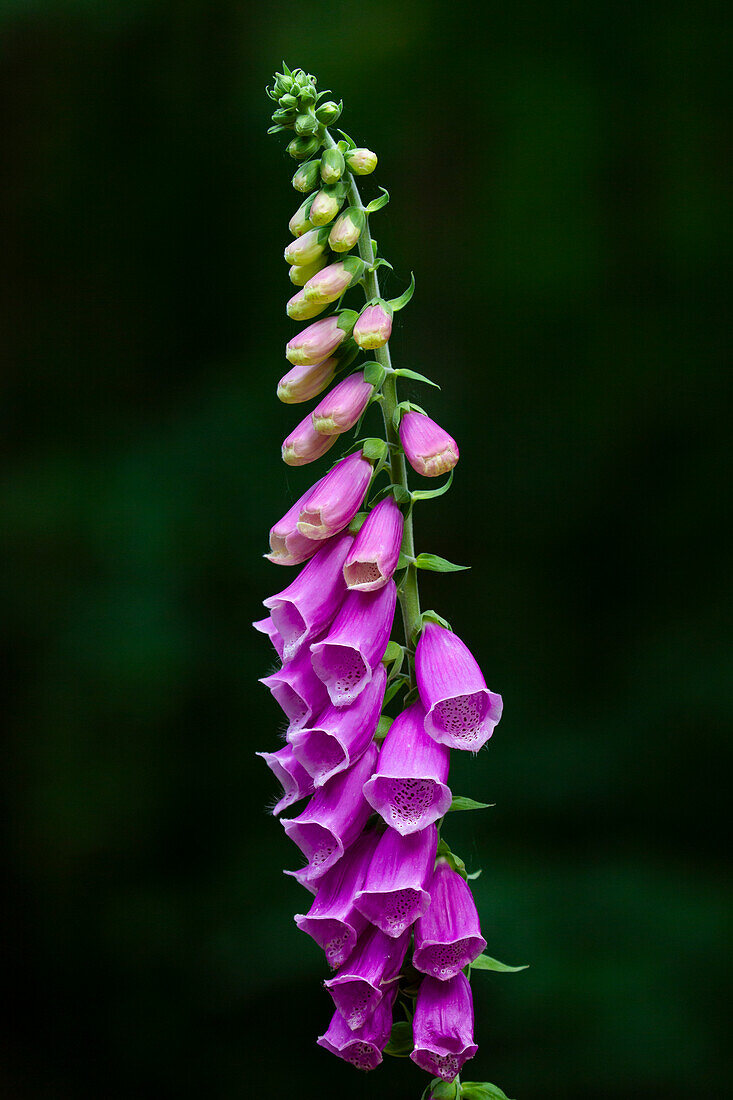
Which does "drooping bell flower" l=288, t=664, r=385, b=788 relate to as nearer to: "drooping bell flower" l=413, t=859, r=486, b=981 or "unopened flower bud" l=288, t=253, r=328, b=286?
"drooping bell flower" l=413, t=859, r=486, b=981

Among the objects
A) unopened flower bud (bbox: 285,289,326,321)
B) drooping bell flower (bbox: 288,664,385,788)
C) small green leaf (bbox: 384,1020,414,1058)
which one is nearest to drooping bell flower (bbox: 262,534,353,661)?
drooping bell flower (bbox: 288,664,385,788)

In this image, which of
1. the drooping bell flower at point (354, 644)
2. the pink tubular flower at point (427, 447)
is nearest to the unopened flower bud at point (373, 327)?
the pink tubular flower at point (427, 447)

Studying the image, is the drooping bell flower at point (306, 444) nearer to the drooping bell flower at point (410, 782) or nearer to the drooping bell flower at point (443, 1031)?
the drooping bell flower at point (410, 782)

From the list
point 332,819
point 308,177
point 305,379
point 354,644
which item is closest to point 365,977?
point 332,819

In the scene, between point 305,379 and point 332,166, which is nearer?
point 332,166

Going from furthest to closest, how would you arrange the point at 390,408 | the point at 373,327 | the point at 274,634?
the point at 274,634 → the point at 390,408 → the point at 373,327

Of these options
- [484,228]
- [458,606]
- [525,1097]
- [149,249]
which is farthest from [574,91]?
[525,1097]

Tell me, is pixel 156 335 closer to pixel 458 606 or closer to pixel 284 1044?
pixel 458 606

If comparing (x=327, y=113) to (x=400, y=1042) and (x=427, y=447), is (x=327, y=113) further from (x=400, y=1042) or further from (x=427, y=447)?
(x=400, y=1042)
